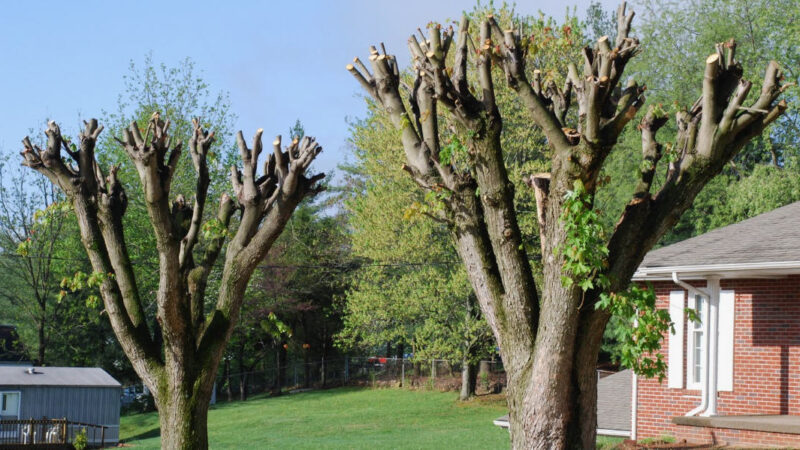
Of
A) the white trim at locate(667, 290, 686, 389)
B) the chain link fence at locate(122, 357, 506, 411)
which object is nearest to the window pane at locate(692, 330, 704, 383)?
the white trim at locate(667, 290, 686, 389)

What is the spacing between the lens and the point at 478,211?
24.1 feet

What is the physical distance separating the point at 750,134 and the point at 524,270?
2138mm

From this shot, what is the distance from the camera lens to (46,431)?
105 ft

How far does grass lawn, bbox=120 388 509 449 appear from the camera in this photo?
24.7 metres

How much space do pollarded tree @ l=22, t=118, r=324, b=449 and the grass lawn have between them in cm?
1284

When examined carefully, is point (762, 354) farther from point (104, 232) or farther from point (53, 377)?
point (53, 377)

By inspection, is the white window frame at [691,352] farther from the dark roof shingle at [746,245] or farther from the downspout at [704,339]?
the dark roof shingle at [746,245]

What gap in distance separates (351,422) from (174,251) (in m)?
23.2

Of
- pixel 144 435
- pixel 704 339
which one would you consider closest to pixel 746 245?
pixel 704 339

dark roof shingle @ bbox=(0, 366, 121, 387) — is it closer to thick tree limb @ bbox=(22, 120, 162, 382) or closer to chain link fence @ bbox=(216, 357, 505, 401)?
chain link fence @ bbox=(216, 357, 505, 401)

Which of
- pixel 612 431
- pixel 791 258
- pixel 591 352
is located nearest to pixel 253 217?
pixel 591 352

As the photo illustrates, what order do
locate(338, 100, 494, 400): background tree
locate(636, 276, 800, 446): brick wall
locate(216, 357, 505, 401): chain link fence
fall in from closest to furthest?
→ locate(636, 276, 800, 446): brick wall < locate(338, 100, 494, 400): background tree < locate(216, 357, 505, 401): chain link fence

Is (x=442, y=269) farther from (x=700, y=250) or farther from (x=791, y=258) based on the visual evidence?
(x=791, y=258)

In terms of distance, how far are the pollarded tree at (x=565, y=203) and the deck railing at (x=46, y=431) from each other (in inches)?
1105
